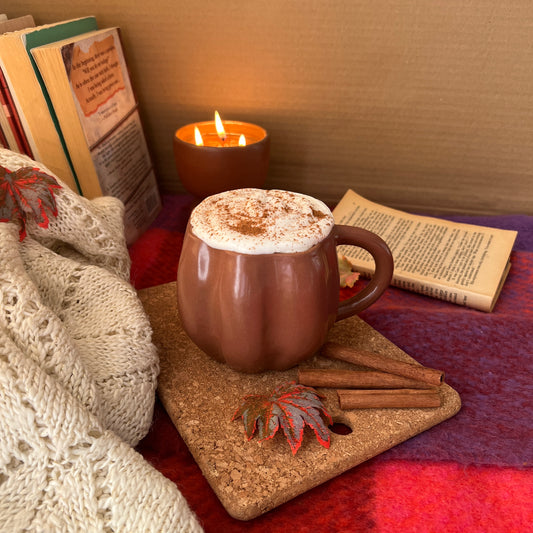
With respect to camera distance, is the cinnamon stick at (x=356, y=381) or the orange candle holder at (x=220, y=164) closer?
the cinnamon stick at (x=356, y=381)

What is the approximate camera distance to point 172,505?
1.02ft

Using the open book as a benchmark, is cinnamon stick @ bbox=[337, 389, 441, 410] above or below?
above

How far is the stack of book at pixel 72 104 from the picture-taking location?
0.51 meters

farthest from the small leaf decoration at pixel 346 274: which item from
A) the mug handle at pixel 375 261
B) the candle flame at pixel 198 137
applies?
the candle flame at pixel 198 137

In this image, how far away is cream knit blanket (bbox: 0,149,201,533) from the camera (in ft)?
1.01

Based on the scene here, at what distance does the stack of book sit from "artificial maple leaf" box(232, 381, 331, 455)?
323 millimetres

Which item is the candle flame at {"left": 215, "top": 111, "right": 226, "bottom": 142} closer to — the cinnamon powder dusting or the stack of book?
the stack of book

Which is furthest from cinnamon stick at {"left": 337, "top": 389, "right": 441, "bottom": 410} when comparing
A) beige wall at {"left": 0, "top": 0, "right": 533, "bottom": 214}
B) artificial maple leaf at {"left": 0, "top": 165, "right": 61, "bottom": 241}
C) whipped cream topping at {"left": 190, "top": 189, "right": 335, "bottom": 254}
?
beige wall at {"left": 0, "top": 0, "right": 533, "bottom": 214}

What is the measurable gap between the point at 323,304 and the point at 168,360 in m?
0.15

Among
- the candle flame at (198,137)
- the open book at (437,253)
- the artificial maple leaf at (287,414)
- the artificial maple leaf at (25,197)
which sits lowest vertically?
the open book at (437,253)

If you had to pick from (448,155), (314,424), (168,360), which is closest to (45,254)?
(168,360)

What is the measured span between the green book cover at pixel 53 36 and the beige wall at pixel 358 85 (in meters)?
0.08

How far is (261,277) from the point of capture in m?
0.37

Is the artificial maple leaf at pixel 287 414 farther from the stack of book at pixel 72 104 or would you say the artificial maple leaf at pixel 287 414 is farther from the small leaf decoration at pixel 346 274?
the stack of book at pixel 72 104
